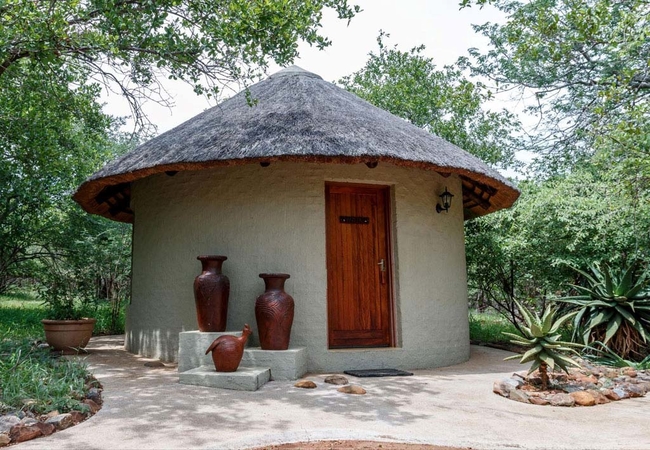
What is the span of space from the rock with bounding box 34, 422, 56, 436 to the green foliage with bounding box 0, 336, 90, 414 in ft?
0.82

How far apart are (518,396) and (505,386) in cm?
25

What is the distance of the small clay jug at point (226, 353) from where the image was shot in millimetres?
4551

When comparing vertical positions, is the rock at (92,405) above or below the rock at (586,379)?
above

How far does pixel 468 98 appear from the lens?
646 cm

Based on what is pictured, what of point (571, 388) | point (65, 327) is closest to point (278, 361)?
point (571, 388)

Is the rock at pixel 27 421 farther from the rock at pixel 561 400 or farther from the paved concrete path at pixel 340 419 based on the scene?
the rock at pixel 561 400

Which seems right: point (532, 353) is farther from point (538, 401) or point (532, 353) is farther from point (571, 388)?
point (571, 388)

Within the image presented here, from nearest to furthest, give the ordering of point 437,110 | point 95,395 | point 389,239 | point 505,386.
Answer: point 95,395, point 505,386, point 389,239, point 437,110

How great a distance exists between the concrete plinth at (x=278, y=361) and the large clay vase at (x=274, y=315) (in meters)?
0.11

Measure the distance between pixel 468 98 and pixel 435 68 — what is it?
977cm

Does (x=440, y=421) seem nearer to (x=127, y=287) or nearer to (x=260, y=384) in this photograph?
(x=260, y=384)

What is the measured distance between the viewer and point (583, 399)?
157 inches

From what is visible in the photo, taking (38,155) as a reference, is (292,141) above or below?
below

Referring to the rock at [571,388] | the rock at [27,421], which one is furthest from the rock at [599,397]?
the rock at [27,421]
